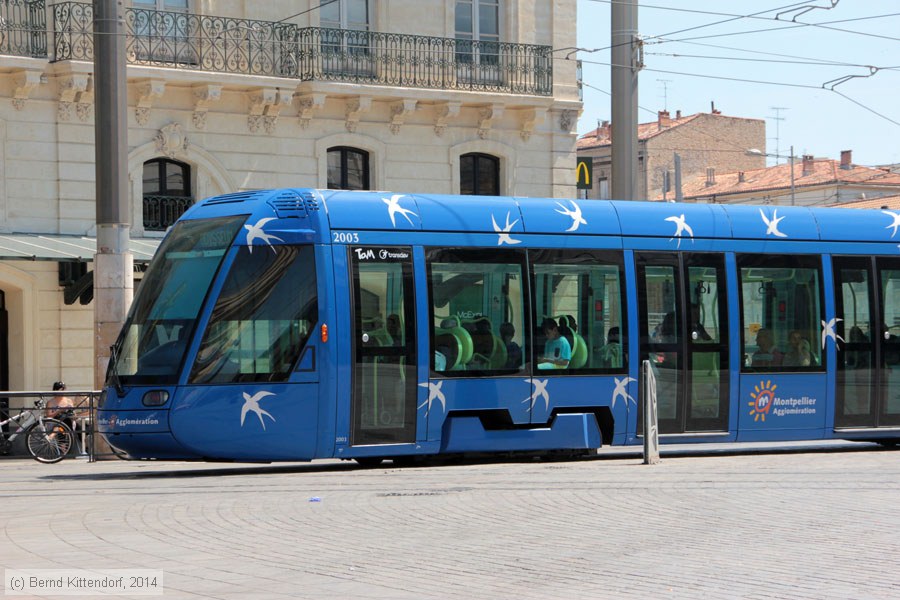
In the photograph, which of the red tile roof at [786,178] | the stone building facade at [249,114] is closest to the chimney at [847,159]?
the red tile roof at [786,178]

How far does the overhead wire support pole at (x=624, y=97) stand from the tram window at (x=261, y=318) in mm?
6312

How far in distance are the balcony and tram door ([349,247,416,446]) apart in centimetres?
1097

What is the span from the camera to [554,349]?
15.6m

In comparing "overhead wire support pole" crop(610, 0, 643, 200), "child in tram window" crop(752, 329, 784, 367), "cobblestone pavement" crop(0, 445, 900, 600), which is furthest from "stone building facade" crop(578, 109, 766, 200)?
"cobblestone pavement" crop(0, 445, 900, 600)

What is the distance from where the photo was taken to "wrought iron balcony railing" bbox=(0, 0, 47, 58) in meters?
23.2

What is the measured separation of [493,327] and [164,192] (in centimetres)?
1161

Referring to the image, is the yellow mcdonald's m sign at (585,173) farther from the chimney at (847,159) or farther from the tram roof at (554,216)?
the chimney at (847,159)

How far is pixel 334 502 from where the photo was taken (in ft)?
37.1

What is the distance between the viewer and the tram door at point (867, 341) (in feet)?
56.5

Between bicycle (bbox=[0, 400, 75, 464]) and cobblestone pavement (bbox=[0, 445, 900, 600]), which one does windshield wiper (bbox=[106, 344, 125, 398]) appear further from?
bicycle (bbox=[0, 400, 75, 464])

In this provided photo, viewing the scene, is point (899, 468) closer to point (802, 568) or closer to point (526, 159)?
point (802, 568)

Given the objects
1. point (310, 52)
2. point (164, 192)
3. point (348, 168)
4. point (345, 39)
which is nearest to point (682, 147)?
point (348, 168)

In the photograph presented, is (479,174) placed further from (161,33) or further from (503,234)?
(503,234)

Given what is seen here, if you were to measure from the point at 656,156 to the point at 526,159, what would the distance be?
4304 centimetres
